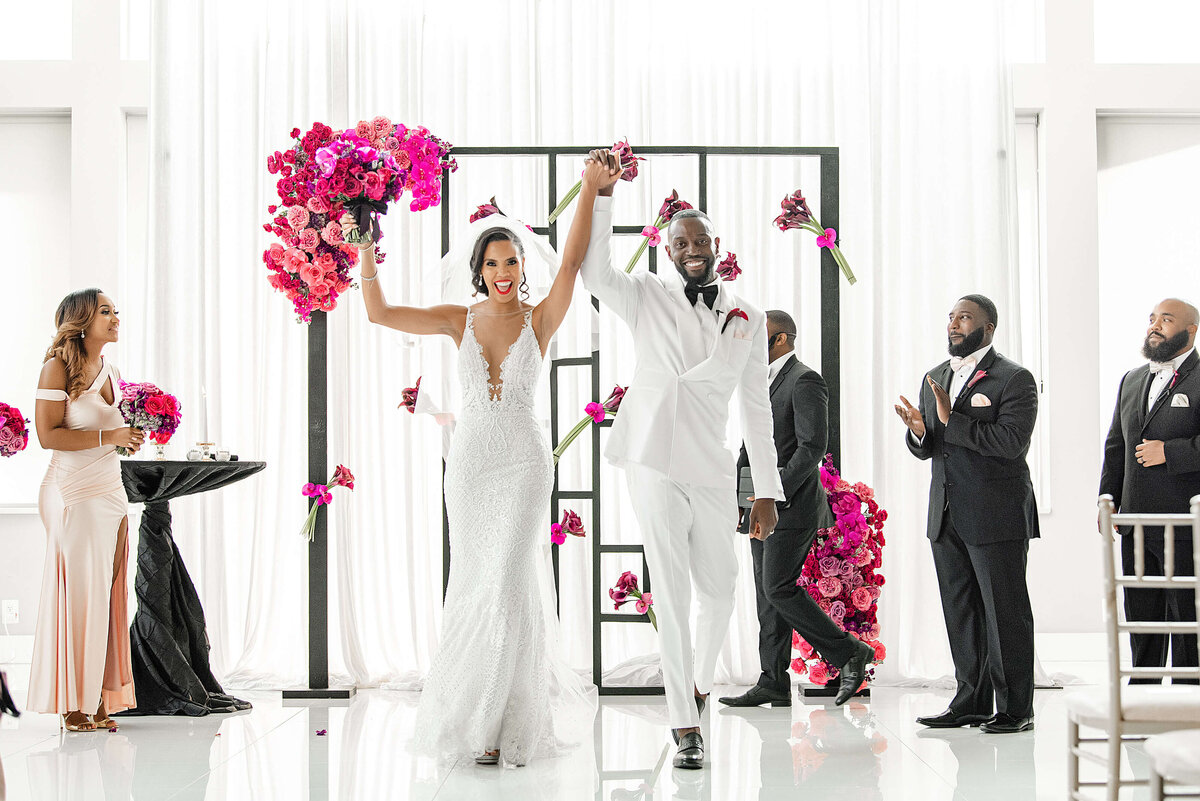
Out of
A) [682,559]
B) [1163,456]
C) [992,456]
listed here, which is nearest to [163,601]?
[682,559]

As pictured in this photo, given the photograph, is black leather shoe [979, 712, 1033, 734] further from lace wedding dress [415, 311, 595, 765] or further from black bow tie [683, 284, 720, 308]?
black bow tie [683, 284, 720, 308]

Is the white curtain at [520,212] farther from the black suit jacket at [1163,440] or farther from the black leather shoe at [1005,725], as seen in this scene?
the black leather shoe at [1005,725]

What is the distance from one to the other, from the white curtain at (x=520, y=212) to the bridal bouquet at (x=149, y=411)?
116cm

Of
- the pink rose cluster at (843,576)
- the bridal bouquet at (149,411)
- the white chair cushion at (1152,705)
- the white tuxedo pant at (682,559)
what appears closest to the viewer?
the white chair cushion at (1152,705)

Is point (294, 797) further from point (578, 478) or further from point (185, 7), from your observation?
point (185, 7)

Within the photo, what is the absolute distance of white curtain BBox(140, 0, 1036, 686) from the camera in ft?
19.4

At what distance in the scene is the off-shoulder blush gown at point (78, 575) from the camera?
4.39 meters

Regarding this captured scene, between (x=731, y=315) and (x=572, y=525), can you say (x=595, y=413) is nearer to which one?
(x=572, y=525)

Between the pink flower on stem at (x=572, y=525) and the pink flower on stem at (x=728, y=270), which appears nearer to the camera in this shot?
the pink flower on stem at (x=728, y=270)

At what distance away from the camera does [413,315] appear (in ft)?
13.4

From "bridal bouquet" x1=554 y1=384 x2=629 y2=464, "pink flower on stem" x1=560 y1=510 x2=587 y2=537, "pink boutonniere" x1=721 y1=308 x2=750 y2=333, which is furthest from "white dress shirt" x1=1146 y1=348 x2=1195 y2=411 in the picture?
"pink flower on stem" x1=560 y1=510 x2=587 y2=537

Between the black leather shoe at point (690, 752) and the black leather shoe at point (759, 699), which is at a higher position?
the black leather shoe at point (690, 752)

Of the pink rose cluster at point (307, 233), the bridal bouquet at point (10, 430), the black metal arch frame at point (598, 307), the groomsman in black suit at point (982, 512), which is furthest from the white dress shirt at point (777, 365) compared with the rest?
the bridal bouquet at point (10, 430)

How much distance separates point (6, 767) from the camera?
3934 mm
